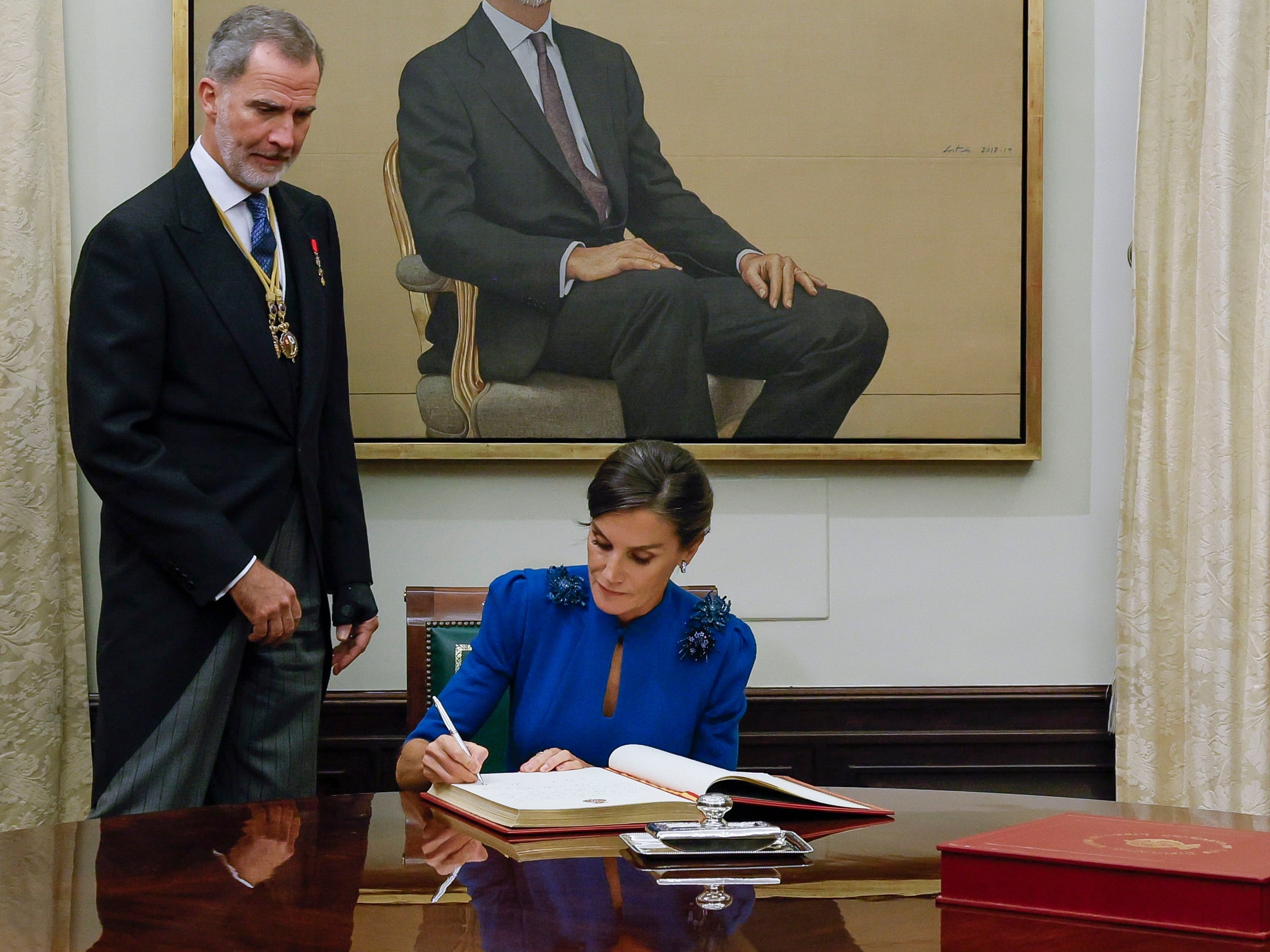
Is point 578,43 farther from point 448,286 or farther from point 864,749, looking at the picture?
point 864,749

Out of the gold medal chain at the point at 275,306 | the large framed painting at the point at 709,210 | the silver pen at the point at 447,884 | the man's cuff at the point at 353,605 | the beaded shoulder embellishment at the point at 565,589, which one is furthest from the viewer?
the large framed painting at the point at 709,210

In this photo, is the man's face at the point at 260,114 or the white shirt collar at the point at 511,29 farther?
the white shirt collar at the point at 511,29

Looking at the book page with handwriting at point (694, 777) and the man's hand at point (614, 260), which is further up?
the man's hand at point (614, 260)

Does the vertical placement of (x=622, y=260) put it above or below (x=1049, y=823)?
above

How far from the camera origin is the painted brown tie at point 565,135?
3045mm

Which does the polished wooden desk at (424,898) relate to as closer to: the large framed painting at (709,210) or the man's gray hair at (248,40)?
the man's gray hair at (248,40)

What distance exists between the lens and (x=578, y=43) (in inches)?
120

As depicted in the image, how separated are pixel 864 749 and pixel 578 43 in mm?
1879

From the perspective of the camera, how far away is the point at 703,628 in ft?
7.20

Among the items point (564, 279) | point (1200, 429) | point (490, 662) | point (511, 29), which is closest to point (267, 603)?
point (490, 662)

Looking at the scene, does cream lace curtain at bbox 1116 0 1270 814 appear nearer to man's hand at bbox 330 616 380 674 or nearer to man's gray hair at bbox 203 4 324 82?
man's hand at bbox 330 616 380 674

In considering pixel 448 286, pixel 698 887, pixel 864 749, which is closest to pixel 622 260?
pixel 448 286

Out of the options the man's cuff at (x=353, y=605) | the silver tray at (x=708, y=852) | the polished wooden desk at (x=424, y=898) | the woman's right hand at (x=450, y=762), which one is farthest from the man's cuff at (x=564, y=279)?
the silver tray at (x=708, y=852)

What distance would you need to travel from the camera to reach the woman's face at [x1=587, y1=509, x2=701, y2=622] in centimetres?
213
